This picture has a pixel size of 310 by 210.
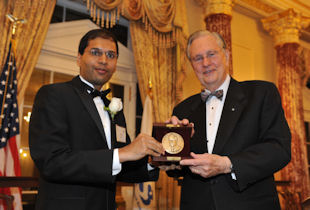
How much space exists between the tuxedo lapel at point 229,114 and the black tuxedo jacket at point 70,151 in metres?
0.69

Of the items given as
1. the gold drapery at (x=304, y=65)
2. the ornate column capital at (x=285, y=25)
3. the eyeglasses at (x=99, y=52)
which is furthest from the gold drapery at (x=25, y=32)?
the gold drapery at (x=304, y=65)

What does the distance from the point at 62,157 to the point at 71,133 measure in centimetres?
20

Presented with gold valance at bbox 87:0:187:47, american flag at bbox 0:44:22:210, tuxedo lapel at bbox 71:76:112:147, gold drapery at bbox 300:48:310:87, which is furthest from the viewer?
gold drapery at bbox 300:48:310:87

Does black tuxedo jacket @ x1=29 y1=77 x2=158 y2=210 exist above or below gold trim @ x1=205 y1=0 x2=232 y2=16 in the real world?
below

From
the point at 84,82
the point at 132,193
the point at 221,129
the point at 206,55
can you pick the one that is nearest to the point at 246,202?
the point at 221,129

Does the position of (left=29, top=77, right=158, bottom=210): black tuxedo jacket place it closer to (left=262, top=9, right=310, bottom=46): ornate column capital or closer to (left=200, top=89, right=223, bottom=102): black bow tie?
(left=200, top=89, right=223, bottom=102): black bow tie

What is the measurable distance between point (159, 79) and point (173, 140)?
4240 millimetres

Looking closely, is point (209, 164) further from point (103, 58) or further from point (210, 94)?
point (103, 58)

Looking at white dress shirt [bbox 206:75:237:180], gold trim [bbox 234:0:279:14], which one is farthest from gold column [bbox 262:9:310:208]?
white dress shirt [bbox 206:75:237:180]

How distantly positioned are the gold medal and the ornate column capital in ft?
23.5

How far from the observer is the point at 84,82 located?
2.24 meters

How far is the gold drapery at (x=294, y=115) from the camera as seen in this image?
744 cm

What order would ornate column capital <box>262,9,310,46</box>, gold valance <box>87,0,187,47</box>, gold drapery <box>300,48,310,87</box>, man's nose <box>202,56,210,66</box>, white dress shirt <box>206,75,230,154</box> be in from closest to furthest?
white dress shirt <box>206,75,230,154</box>, man's nose <box>202,56,210,66</box>, gold valance <box>87,0,187,47</box>, ornate column capital <box>262,9,310,46</box>, gold drapery <box>300,48,310,87</box>

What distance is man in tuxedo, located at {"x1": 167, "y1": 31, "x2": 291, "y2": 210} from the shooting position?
1.87 metres
